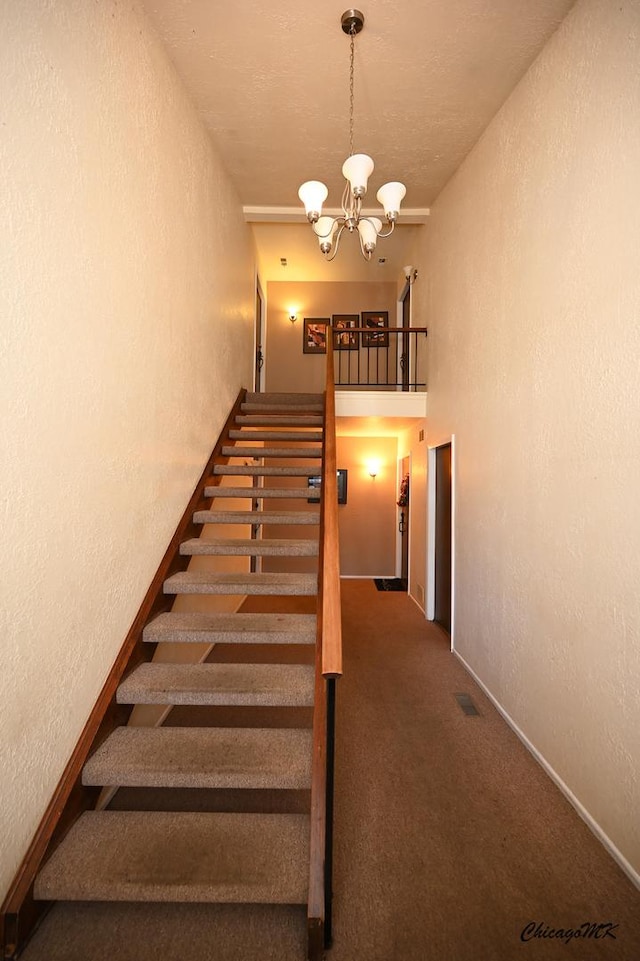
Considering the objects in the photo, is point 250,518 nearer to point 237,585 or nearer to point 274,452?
point 237,585

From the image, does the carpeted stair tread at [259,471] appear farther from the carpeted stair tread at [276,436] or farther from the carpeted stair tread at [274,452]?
the carpeted stair tread at [276,436]

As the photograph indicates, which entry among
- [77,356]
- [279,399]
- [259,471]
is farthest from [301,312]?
[77,356]

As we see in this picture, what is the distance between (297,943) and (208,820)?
19.0 inches

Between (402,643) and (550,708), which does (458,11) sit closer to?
(550,708)

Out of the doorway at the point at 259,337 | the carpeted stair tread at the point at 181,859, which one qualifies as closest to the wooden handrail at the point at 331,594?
the carpeted stair tread at the point at 181,859

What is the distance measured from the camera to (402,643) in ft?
12.9

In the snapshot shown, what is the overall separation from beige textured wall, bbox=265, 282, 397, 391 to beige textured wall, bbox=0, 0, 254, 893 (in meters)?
4.29

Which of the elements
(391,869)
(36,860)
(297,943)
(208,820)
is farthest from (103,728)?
(391,869)

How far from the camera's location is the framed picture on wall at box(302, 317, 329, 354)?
22.7 ft

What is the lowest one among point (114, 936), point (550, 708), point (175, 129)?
point (114, 936)

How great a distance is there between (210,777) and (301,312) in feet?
21.6

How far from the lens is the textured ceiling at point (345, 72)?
7.27 ft

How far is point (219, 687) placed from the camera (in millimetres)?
1938

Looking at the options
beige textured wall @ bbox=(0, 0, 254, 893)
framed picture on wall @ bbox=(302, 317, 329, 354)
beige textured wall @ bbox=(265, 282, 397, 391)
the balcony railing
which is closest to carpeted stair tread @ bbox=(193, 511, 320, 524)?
beige textured wall @ bbox=(0, 0, 254, 893)
